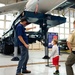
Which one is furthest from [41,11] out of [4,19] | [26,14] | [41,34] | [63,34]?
[63,34]

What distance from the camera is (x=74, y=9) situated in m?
22.8

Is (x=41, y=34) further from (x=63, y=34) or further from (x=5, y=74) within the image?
(x=63, y=34)

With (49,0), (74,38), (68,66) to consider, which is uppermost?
(49,0)

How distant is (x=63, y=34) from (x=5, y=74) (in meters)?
17.4

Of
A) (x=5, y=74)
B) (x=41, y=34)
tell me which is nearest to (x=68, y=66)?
(x=5, y=74)

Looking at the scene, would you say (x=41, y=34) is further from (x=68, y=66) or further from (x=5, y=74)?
(x=68, y=66)

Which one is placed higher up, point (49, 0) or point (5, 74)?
point (49, 0)

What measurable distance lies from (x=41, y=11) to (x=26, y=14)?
0.75 metres

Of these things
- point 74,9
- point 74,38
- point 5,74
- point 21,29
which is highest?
point 74,9

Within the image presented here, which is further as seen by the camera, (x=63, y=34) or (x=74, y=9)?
(x=74, y=9)

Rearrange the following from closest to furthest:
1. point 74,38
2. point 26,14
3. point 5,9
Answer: point 74,38 → point 26,14 → point 5,9

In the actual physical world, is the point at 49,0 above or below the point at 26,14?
above

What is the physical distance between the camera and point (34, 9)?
245 inches

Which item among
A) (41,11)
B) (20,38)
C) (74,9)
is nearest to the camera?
(20,38)
